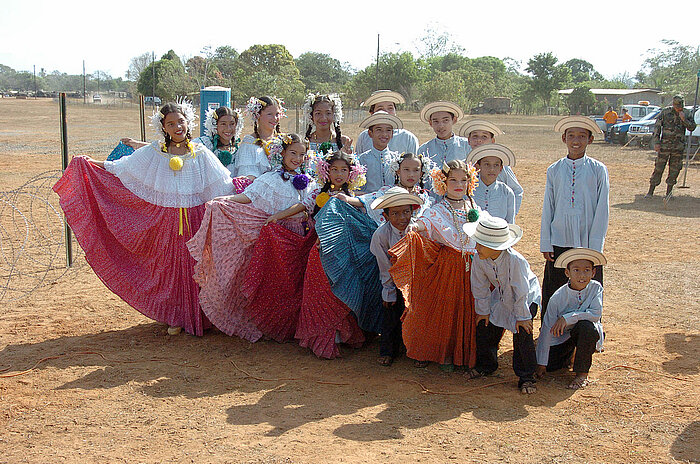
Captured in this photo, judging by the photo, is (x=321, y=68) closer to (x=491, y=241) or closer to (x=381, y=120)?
(x=381, y=120)

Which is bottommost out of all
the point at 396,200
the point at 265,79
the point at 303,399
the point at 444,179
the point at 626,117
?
the point at 303,399

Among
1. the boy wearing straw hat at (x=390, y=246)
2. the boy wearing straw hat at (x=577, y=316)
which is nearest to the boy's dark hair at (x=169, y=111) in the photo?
the boy wearing straw hat at (x=390, y=246)

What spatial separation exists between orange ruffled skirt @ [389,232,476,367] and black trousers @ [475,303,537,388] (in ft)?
0.29

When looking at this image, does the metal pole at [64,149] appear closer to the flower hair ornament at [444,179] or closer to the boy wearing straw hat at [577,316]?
the flower hair ornament at [444,179]

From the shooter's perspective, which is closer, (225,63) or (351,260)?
(351,260)

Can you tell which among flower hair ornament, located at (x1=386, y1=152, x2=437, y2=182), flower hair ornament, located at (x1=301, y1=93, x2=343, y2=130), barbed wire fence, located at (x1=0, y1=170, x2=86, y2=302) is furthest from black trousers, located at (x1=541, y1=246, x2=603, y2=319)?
barbed wire fence, located at (x1=0, y1=170, x2=86, y2=302)

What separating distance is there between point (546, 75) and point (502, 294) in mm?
62398

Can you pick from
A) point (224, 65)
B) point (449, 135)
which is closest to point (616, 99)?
point (224, 65)

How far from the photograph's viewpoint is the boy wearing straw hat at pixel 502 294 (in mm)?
4750

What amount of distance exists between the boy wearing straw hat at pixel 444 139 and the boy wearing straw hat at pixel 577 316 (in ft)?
6.03

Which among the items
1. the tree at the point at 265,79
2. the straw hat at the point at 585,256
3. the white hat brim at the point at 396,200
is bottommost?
the straw hat at the point at 585,256

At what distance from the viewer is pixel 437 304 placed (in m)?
5.25

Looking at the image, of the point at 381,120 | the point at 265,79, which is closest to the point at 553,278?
the point at 381,120

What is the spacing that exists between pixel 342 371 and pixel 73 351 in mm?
2439
